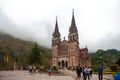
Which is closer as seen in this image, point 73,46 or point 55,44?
point 73,46

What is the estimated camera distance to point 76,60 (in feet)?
278

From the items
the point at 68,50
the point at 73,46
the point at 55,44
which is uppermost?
the point at 55,44

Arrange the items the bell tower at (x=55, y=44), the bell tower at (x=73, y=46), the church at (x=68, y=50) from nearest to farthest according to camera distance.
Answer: the bell tower at (x=73, y=46), the church at (x=68, y=50), the bell tower at (x=55, y=44)

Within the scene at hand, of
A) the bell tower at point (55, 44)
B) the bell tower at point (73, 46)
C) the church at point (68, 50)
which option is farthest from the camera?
the bell tower at point (55, 44)

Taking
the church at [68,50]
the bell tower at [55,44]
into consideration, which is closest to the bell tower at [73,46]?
the church at [68,50]

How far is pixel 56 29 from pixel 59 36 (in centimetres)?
341

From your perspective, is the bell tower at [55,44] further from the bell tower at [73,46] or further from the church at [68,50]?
the bell tower at [73,46]

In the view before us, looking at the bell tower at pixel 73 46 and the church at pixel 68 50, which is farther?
the church at pixel 68 50

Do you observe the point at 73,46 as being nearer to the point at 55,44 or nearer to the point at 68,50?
the point at 68,50

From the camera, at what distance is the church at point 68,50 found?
84875mm

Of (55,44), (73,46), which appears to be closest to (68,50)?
(73,46)

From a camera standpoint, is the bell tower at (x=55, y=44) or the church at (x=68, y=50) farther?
the bell tower at (x=55, y=44)

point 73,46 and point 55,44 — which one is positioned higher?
point 55,44

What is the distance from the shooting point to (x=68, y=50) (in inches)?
3425
